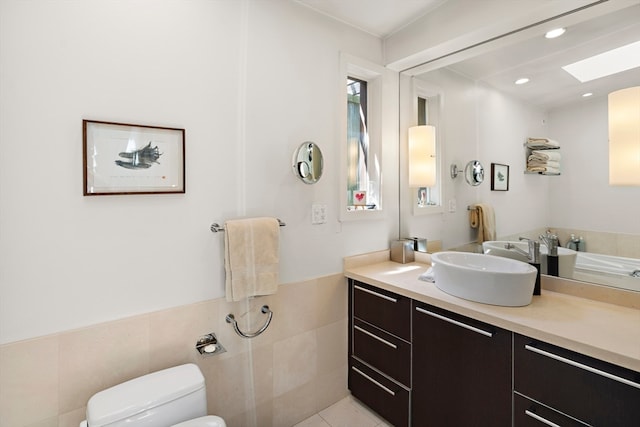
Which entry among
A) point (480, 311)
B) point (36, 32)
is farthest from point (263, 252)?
point (36, 32)

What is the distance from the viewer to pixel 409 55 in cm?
201

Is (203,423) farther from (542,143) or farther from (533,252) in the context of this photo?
(542,143)

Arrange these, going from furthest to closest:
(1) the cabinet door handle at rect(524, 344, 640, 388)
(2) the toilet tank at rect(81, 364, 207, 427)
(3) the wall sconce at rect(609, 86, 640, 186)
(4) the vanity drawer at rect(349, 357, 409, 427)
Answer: (4) the vanity drawer at rect(349, 357, 409, 427) < (3) the wall sconce at rect(609, 86, 640, 186) < (2) the toilet tank at rect(81, 364, 207, 427) < (1) the cabinet door handle at rect(524, 344, 640, 388)

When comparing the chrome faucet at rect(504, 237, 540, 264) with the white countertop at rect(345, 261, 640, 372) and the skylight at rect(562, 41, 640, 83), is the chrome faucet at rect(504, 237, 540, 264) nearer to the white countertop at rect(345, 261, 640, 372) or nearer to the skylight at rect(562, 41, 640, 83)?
the white countertop at rect(345, 261, 640, 372)

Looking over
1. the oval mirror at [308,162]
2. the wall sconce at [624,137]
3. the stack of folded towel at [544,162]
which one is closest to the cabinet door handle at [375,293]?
the oval mirror at [308,162]

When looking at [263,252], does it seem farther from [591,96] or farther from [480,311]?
[591,96]

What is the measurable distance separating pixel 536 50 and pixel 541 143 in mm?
508

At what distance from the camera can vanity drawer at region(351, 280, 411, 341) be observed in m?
1.66

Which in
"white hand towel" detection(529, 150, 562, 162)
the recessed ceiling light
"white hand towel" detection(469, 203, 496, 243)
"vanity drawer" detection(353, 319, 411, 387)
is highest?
the recessed ceiling light

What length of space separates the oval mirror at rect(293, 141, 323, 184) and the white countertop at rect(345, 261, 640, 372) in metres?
0.77

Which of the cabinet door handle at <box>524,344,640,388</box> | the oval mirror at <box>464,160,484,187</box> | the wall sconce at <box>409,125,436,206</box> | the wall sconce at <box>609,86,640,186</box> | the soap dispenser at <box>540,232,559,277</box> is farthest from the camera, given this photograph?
the wall sconce at <box>409,125,436,206</box>

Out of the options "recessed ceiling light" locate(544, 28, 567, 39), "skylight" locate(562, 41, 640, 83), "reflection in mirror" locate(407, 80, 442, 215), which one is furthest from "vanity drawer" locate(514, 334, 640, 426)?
"recessed ceiling light" locate(544, 28, 567, 39)

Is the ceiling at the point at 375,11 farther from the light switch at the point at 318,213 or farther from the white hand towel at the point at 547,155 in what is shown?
the light switch at the point at 318,213

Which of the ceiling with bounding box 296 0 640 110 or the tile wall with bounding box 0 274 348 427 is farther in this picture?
the ceiling with bounding box 296 0 640 110
